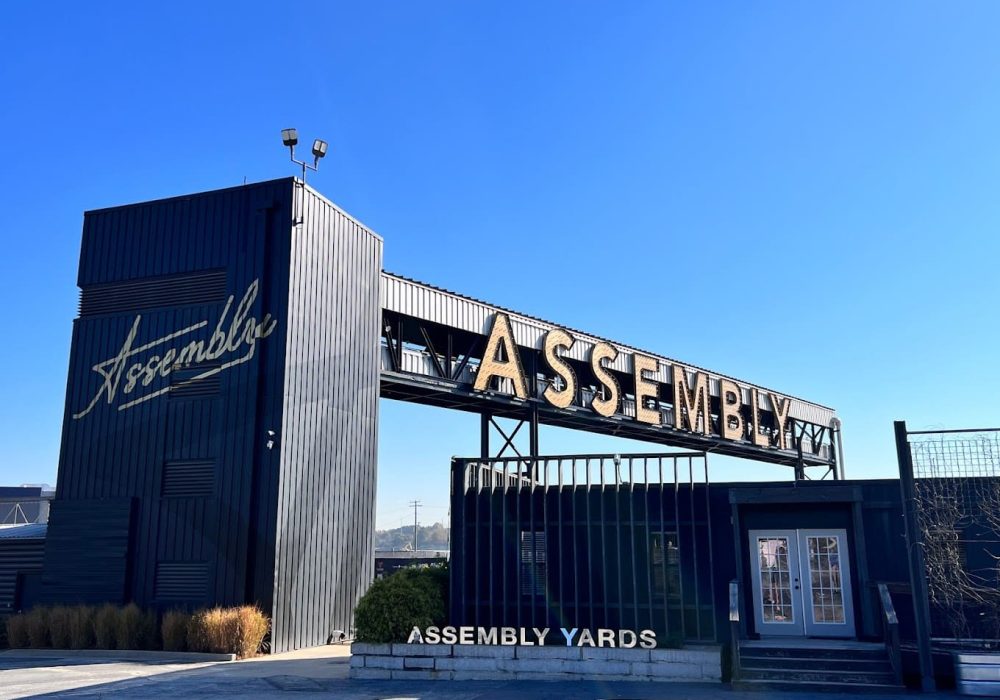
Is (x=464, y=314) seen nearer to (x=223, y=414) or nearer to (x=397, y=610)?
(x=223, y=414)

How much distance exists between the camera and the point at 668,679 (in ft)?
53.4

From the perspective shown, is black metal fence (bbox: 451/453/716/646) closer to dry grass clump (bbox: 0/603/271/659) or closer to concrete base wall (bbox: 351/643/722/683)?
concrete base wall (bbox: 351/643/722/683)

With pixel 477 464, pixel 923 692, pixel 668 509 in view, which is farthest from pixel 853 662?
pixel 477 464

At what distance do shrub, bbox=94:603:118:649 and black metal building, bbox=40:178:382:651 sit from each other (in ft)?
2.92

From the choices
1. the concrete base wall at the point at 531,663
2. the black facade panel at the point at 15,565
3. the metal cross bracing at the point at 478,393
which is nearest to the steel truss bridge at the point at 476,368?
the metal cross bracing at the point at 478,393

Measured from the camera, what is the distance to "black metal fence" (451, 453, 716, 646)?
17469mm

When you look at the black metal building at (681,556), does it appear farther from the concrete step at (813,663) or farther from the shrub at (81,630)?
the shrub at (81,630)

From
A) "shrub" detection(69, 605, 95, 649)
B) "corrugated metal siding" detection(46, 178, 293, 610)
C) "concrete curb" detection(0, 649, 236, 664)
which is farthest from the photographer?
"corrugated metal siding" detection(46, 178, 293, 610)

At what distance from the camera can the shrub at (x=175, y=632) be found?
21.7 meters

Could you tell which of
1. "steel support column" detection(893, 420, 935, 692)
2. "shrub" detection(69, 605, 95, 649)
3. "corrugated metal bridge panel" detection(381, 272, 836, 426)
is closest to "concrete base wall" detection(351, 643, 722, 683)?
"steel support column" detection(893, 420, 935, 692)

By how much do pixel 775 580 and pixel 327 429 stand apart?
13.2m

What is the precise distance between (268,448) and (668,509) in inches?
435

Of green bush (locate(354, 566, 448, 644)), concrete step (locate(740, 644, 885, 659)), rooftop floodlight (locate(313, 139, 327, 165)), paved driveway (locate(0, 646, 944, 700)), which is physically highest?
rooftop floodlight (locate(313, 139, 327, 165))

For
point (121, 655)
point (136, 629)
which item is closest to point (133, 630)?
point (136, 629)
